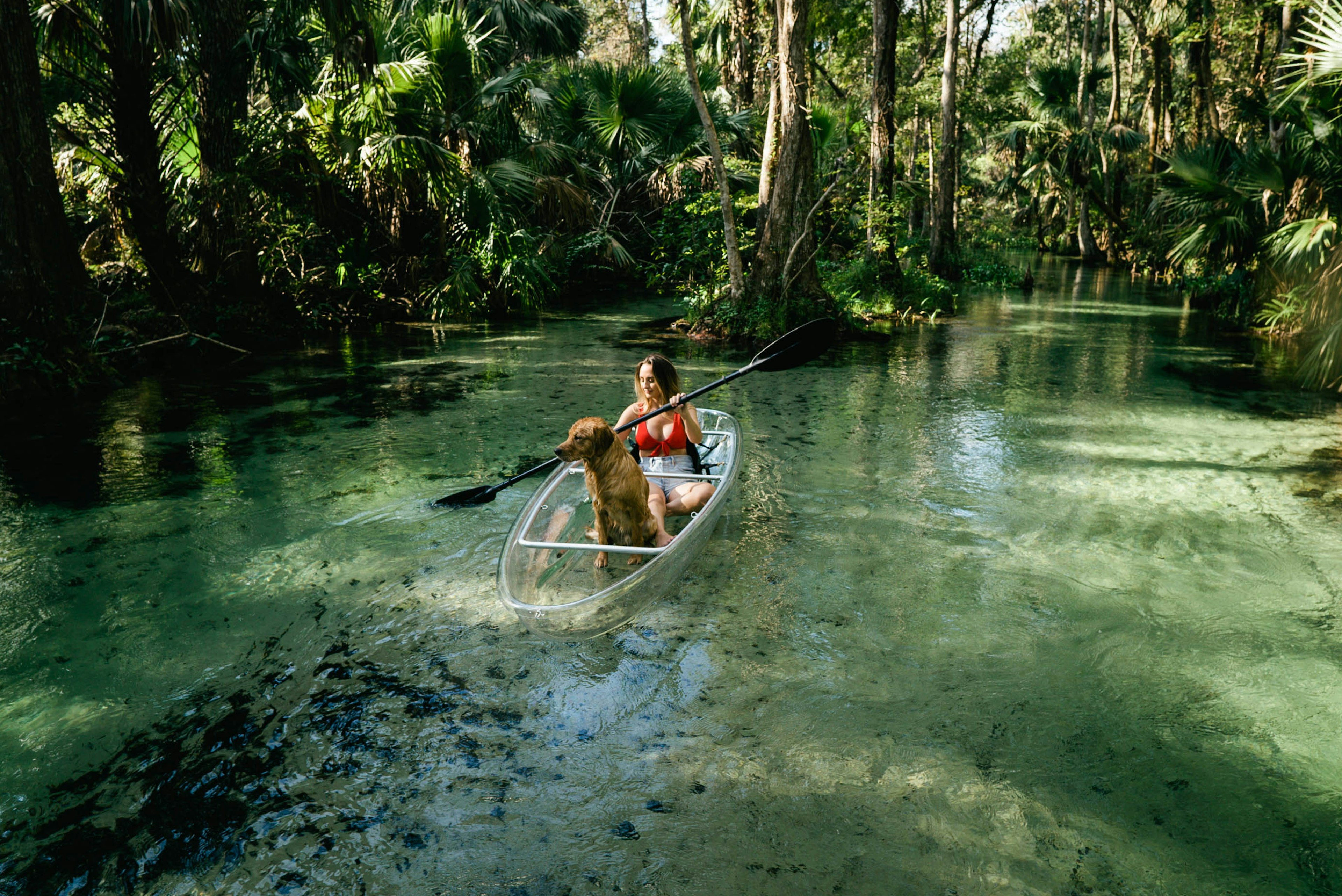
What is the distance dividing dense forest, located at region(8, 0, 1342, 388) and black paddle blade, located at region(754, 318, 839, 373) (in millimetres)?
4638

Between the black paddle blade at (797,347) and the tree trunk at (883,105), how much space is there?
346 inches

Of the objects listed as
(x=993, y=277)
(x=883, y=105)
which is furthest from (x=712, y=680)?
(x=993, y=277)

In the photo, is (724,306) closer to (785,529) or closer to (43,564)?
(785,529)

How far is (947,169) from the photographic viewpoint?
62.5ft

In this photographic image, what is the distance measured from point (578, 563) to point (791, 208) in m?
8.98

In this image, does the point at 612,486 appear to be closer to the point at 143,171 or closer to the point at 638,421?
the point at 638,421

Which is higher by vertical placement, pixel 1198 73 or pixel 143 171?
pixel 1198 73

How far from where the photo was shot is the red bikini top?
557 cm

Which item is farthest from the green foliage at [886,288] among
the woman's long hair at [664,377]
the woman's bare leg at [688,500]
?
the woman's bare leg at [688,500]

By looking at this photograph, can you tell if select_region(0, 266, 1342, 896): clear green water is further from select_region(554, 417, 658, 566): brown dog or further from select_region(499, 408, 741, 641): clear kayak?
select_region(554, 417, 658, 566): brown dog

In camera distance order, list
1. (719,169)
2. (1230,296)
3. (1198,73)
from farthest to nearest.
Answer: (1198,73) → (1230,296) → (719,169)

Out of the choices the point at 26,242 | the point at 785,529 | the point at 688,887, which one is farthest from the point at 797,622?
the point at 26,242

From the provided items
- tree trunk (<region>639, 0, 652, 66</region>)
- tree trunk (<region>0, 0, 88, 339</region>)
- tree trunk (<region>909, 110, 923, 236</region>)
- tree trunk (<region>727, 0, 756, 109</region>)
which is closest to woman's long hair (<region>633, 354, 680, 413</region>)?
tree trunk (<region>0, 0, 88, 339</region>)

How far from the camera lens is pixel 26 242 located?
29.0 feet
